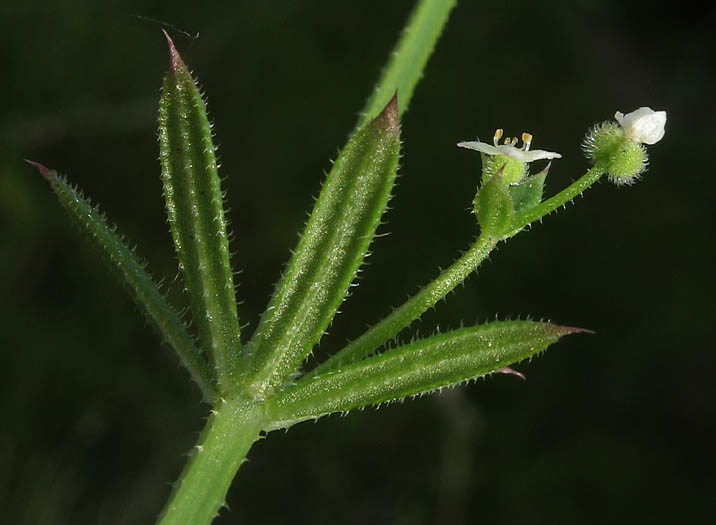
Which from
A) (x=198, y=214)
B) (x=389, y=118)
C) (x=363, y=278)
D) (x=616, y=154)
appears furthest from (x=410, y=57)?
(x=363, y=278)

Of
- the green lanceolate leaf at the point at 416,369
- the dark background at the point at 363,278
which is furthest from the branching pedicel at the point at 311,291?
the dark background at the point at 363,278

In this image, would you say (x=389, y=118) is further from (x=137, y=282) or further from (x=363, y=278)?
(x=363, y=278)

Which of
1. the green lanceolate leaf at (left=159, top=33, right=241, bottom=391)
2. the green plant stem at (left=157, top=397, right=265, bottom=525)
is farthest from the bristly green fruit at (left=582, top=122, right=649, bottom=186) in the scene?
the green plant stem at (left=157, top=397, right=265, bottom=525)

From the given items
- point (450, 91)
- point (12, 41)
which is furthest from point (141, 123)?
point (450, 91)

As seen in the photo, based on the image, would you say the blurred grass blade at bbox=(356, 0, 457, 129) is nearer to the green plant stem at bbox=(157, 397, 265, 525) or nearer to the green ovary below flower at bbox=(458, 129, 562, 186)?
→ the green ovary below flower at bbox=(458, 129, 562, 186)

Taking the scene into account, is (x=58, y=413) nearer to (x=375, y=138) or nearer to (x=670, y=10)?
(x=375, y=138)

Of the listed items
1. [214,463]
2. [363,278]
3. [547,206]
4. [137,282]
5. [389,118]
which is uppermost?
[389,118]
